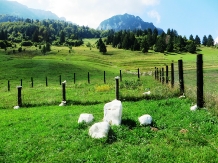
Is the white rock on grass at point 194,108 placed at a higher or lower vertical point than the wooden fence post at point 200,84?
lower

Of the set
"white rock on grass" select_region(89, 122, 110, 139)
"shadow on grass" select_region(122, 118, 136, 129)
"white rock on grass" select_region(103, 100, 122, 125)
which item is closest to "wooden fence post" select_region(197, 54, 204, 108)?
"shadow on grass" select_region(122, 118, 136, 129)

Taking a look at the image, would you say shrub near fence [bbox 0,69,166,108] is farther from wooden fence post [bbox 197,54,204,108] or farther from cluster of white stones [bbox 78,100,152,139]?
cluster of white stones [bbox 78,100,152,139]

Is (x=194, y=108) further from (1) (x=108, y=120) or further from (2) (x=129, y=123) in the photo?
(1) (x=108, y=120)

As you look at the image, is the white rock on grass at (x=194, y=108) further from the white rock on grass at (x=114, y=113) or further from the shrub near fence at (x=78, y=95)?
the shrub near fence at (x=78, y=95)

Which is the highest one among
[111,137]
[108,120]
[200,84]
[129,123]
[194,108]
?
[200,84]

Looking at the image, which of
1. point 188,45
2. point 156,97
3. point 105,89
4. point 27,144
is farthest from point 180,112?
point 188,45

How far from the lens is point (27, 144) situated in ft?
31.4

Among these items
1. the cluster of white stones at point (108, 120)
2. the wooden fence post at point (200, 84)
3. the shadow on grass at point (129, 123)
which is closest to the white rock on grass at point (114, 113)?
the cluster of white stones at point (108, 120)

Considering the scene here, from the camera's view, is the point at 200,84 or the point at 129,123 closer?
the point at 129,123

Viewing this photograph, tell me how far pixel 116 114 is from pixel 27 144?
384 cm

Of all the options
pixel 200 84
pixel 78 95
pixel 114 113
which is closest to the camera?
pixel 114 113

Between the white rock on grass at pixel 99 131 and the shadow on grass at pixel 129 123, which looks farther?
the shadow on grass at pixel 129 123

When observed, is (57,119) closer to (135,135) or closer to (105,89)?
(135,135)

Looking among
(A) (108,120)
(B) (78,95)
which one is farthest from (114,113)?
(B) (78,95)
